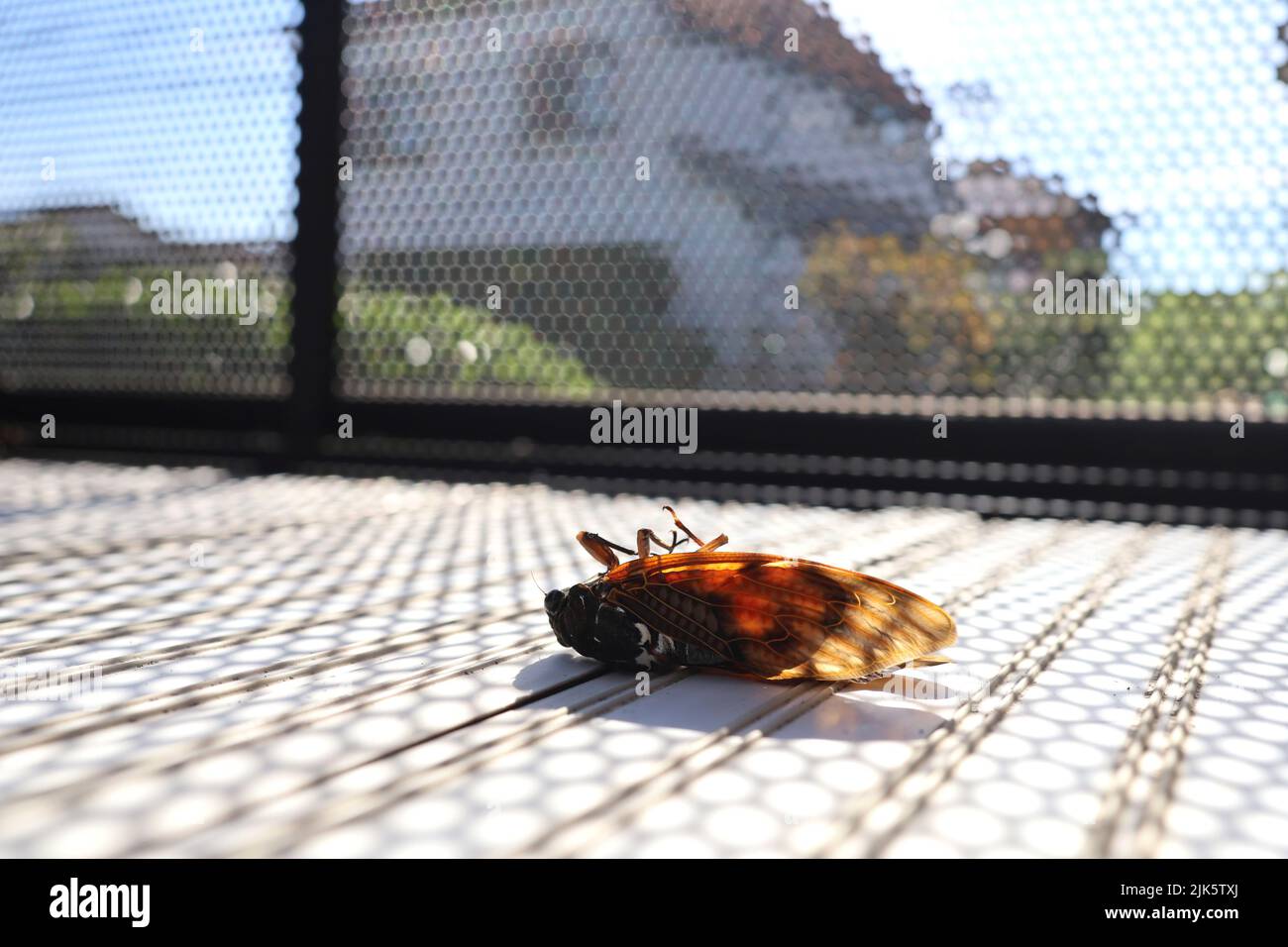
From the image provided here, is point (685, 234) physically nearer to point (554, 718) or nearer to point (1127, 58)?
point (1127, 58)

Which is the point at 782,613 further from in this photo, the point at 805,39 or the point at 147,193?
the point at 147,193

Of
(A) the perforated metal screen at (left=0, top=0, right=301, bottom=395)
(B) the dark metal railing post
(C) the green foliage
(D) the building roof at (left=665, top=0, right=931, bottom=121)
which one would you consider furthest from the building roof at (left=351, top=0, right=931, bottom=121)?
(A) the perforated metal screen at (left=0, top=0, right=301, bottom=395)

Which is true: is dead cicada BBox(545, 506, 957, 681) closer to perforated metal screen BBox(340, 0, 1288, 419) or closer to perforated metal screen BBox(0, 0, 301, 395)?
perforated metal screen BBox(340, 0, 1288, 419)

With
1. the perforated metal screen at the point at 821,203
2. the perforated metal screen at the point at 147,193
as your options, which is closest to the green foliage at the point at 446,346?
the perforated metal screen at the point at 821,203

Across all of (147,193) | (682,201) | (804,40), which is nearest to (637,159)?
(682,201)

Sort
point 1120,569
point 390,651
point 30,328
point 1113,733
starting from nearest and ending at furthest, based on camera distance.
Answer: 1. point 1113,733
2. point 390,651
3. point 1120,569
4. point 30,328

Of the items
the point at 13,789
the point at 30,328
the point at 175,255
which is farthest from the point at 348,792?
the point at 30,328
